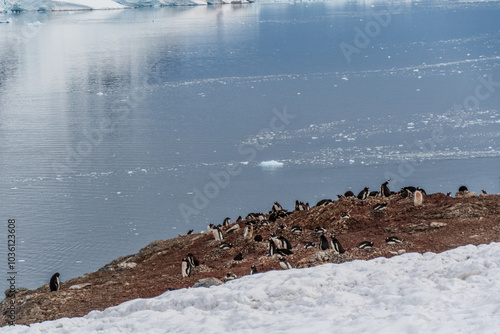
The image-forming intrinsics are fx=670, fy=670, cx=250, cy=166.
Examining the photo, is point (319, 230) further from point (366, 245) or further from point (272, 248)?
point (366, 245)

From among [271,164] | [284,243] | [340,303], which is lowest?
[271,164]

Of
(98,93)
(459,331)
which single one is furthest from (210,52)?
(459,331)

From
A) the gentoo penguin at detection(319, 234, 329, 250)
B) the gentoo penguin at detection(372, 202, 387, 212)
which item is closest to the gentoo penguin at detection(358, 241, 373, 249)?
the gentoo penguin at detection(319, 234, 329, 250)

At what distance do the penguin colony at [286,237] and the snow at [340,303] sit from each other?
1.06m

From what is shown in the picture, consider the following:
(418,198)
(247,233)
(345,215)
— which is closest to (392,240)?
(345,215)

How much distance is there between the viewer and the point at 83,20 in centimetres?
8744

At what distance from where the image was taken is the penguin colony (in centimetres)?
1107

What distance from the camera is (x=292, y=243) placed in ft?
40.8

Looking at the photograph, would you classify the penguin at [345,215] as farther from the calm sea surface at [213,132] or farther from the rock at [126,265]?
the calm sea surface at [213,132]

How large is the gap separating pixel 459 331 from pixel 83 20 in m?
86.4

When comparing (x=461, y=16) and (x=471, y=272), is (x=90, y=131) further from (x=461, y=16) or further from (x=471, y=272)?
(x=461, y=16)

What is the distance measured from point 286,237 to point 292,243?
407 mm

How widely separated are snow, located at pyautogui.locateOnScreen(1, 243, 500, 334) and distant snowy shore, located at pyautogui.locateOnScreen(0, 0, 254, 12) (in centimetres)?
9406

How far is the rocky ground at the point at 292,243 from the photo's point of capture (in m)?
10.7
